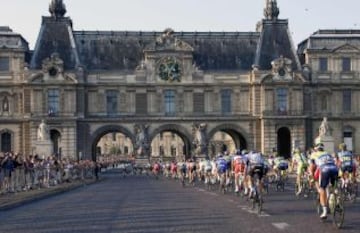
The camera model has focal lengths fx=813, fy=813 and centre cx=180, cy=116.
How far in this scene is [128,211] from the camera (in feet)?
93.3

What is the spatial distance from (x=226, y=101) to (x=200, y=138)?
542 centimetres

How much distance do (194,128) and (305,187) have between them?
5597 centimetres

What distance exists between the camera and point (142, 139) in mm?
93125

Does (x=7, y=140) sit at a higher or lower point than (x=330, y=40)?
lower

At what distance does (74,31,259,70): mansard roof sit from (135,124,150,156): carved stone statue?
7.17 metres

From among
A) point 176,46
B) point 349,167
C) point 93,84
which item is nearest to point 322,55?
point 176,46

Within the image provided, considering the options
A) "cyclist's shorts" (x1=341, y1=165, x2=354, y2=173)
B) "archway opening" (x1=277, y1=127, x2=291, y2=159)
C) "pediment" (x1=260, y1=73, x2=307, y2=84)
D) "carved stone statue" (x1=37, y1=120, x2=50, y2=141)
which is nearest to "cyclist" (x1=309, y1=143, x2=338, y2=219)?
"cyclist's shorts" (x1=341, y1=165, x2=354, y2=173)

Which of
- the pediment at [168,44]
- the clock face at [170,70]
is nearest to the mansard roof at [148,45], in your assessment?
the pediment at [168,44]

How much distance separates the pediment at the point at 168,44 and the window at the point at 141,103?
17.4 ft

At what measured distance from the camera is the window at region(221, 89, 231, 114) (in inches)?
3703

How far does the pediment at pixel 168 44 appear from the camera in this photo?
9325 cm

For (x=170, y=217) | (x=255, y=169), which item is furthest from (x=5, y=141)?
(x=170, y=217)

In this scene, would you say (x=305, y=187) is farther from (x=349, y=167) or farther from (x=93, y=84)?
(x=93, y=84)

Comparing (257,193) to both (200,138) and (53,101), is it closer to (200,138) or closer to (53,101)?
(200,138)
